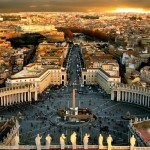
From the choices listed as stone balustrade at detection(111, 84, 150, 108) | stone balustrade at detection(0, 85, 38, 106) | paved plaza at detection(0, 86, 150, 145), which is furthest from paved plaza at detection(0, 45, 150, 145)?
stone balustrade at detection(0, 85, 38, 106)

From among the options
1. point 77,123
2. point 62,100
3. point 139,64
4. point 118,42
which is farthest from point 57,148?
point 118,42

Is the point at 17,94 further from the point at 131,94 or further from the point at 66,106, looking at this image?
the point at 131,94

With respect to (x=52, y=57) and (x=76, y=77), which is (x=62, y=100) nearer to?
(x=76, y=77)

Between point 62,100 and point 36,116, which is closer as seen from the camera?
→ point 36,116

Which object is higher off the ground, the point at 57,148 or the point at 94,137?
the point at 57,148

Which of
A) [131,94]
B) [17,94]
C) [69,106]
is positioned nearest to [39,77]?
[17,94]

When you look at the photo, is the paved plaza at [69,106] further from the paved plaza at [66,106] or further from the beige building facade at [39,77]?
the beige building facade at [39,77]

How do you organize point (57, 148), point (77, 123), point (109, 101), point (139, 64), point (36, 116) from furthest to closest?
point (139, 64)
point (109, 101)
point (36, 116)
point (77, 123)
point (57, 148)

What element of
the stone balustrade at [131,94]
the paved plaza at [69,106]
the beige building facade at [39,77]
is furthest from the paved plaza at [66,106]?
the beige building facade at [39,77]
